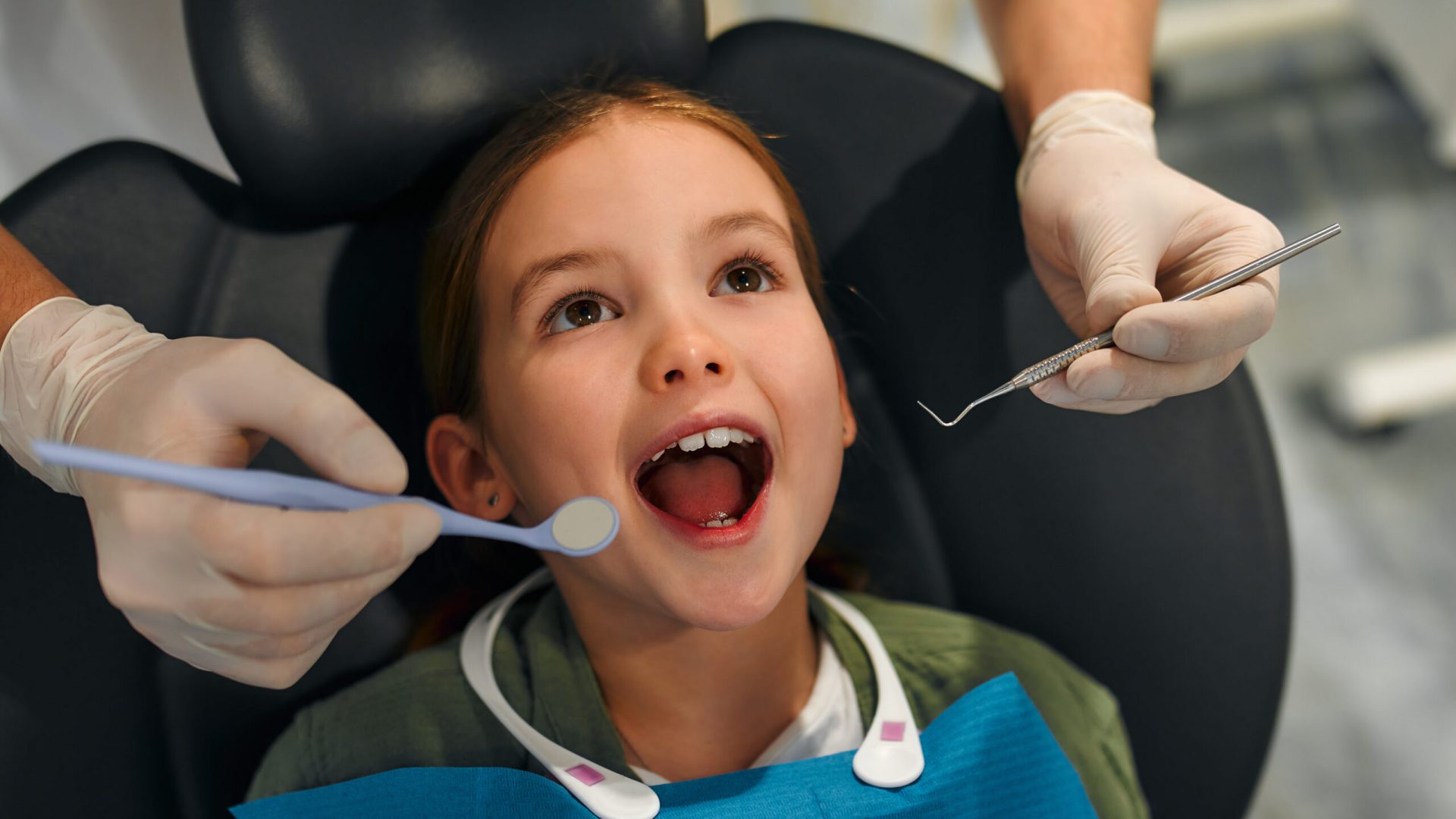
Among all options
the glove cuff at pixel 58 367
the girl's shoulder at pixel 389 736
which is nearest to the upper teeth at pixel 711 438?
the girl's shoulder at pixel 389 736

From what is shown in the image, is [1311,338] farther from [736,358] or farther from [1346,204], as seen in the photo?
[736,358]

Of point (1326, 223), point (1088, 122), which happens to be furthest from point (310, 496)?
point (1326, 223)

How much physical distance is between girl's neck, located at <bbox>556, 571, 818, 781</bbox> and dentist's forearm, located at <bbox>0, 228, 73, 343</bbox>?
545 mm

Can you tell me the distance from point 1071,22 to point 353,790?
112cm

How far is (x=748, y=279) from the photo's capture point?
3.55 ft

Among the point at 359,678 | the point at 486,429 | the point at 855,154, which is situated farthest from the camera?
the point at 855,154

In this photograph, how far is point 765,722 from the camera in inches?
44.1

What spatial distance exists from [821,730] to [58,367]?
75 cm

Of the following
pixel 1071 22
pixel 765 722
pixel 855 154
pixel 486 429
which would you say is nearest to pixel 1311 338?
pixel 1071 22

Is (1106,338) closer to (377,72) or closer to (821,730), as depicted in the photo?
(821,730)

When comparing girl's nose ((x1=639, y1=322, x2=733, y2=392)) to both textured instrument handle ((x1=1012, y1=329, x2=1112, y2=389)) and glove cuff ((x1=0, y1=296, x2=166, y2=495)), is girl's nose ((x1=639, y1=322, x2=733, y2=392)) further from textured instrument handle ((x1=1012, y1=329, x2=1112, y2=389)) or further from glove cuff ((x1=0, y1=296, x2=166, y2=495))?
glove cuff ((x1=0, y1=296, x2=166, y2=495))

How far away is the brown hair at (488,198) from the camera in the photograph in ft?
3.56

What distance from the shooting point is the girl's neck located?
109 centimetres

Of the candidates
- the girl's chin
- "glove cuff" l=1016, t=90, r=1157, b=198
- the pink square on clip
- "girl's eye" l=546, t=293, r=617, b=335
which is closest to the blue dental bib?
the pink square on clip
